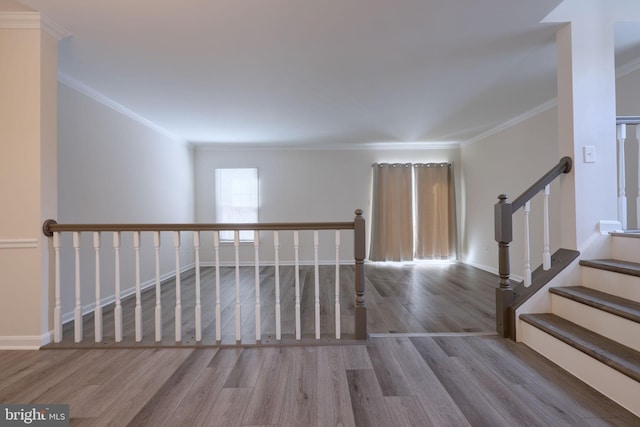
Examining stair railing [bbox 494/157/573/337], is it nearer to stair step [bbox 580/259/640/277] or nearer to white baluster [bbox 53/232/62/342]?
stair step [bbox 580/259/640/277]

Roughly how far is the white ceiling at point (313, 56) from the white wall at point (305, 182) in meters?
1.75

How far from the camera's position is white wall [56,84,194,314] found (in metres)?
2.93

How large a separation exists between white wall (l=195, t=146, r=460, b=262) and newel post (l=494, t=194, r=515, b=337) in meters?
3.79

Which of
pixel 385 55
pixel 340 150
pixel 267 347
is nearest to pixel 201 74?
pixel 385 55

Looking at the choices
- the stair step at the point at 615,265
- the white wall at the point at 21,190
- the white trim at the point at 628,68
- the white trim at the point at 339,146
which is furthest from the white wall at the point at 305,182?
the stair step at the point at 615,265

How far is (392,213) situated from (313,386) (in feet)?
15.1

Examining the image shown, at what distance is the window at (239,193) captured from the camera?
6027 mm

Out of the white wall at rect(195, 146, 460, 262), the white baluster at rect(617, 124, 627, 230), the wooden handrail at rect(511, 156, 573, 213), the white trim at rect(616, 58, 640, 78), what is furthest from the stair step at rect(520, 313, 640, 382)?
the white wall at rect(195, 146, 460, 262)

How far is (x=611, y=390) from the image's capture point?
151 centimetres

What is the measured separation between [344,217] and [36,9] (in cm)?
497

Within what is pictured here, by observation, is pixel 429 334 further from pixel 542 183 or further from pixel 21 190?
pixel 21 190

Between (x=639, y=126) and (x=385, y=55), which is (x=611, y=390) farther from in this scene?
(x=385, y=55)

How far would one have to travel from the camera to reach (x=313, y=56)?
2.57 m

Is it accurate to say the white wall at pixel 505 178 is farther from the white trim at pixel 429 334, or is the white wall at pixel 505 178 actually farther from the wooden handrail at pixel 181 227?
the wooden handrail at pixel 181 227
